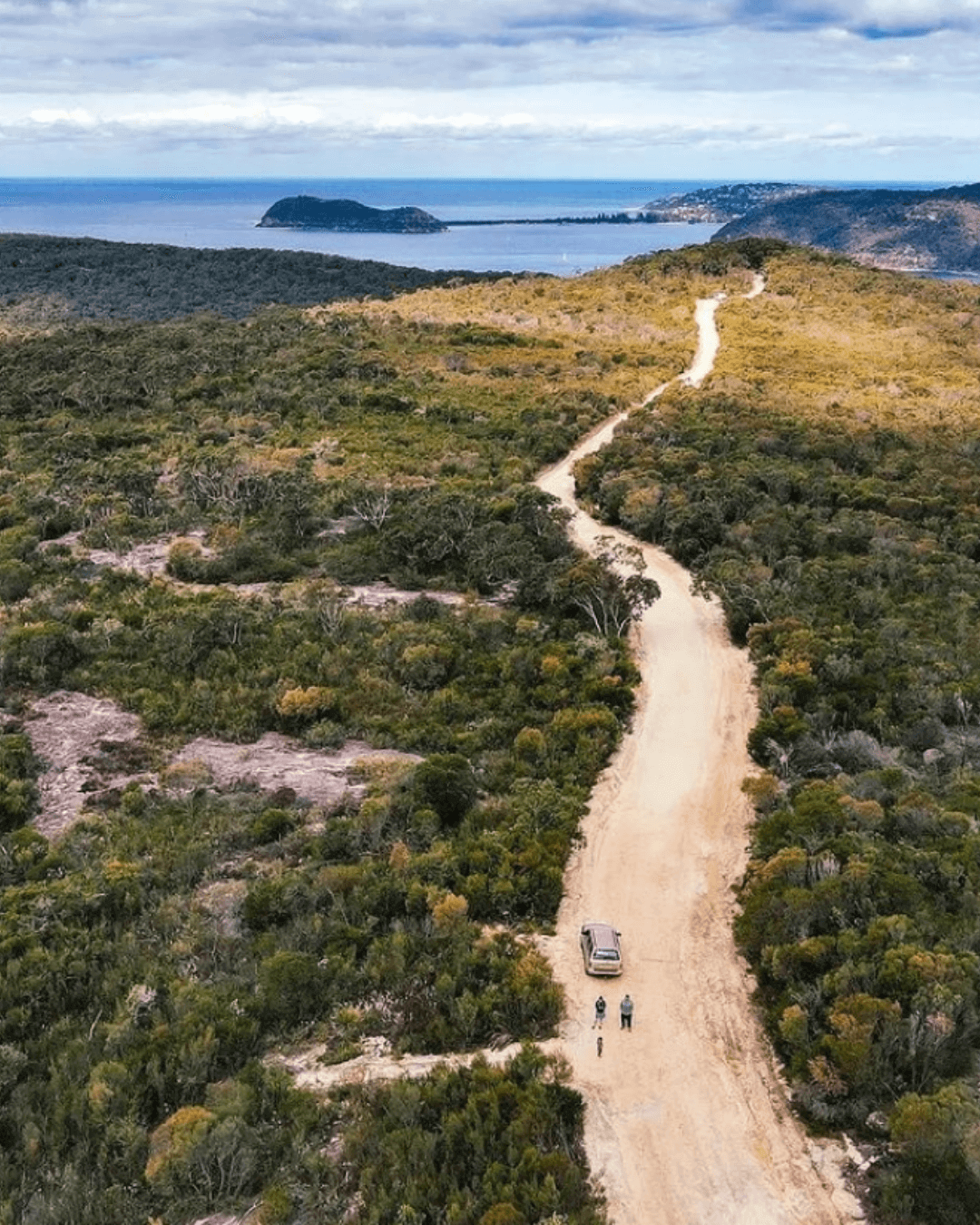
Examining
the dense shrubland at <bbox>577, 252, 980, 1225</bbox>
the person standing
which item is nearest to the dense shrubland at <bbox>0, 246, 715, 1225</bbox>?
the person standing

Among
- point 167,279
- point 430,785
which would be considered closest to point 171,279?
point 167,279

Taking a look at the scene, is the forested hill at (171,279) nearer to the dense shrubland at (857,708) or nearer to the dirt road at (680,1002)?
the dense shrubland at (857,708)

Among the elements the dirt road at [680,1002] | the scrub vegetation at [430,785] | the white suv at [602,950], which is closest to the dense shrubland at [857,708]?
the scrub vegetation at [430,785]

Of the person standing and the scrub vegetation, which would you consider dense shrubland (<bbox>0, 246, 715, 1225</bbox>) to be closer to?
the scrub vegetation

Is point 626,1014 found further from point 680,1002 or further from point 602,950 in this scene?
point 602,950

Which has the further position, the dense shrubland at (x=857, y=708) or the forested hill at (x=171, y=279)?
the forested hill at (x=171, y=279)

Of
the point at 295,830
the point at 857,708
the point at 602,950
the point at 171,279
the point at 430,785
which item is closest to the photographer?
the point at 602,950

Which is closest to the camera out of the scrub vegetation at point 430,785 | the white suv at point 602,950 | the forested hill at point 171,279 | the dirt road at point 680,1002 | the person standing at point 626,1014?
the dirt road at point 680,1002
